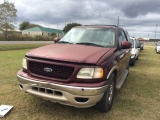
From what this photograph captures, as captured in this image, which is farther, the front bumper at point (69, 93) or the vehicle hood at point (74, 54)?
the vehicle hood at point (74, 54)

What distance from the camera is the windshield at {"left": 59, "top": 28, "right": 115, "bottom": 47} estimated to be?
14.4ft

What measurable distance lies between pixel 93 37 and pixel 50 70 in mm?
1654

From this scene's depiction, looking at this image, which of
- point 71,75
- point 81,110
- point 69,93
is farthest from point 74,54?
point 81,110

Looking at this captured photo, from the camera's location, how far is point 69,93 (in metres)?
3.16

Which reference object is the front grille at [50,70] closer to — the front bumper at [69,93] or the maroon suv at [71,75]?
the maroon suv at [71,75]

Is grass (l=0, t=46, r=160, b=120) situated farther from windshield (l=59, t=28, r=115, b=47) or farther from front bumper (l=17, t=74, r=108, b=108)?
windshield (l=59, t=28, r=115, b=47)

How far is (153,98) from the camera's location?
196 inches

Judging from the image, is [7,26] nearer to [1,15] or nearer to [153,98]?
[1,15]

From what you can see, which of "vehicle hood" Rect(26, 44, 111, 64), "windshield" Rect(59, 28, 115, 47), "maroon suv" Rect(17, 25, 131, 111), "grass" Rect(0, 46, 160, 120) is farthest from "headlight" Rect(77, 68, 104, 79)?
"windshield" Rect(59, 28, 115, 47)

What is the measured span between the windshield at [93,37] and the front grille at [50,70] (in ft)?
4.07

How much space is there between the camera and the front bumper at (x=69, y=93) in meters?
3.14

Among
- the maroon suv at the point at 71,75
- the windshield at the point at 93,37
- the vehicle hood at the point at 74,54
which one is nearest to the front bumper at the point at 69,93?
the maroon suv at the point at 71,75

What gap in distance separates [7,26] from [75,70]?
42.5 meters

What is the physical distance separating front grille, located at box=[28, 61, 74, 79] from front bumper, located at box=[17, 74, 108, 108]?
184 mm
